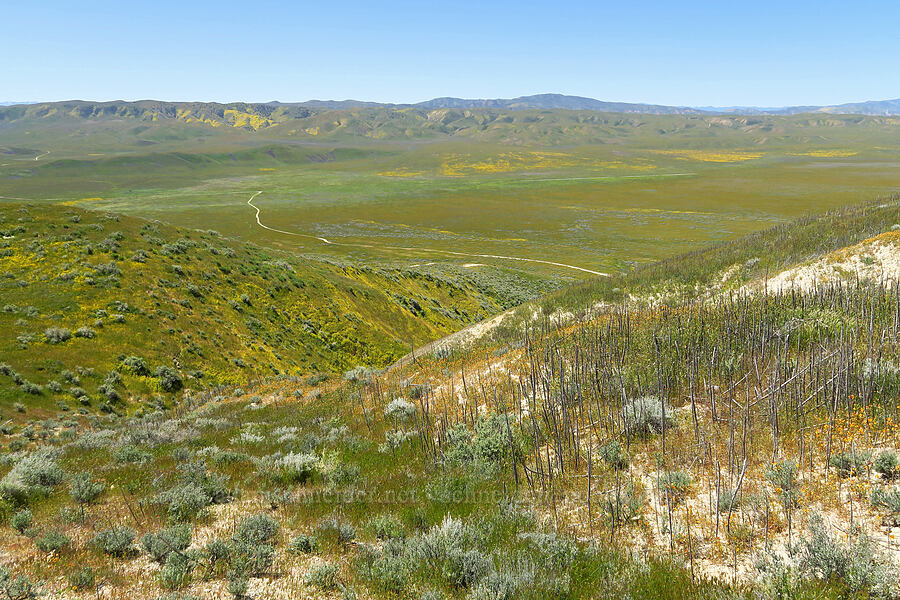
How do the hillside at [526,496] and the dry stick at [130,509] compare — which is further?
the dry stick at [130,509]

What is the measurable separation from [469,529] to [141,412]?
14890mm

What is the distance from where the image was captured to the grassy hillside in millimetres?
16875

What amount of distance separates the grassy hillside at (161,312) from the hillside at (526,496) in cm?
699

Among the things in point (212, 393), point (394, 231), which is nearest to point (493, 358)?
point (212, 393)

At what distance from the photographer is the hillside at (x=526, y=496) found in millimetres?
4984

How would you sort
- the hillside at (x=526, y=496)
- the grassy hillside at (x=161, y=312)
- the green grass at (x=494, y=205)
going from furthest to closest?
the green grass at (x=494, y=205) < the grassy hillside at (x=161, y=312) < the hillside at (x=526, y=496)

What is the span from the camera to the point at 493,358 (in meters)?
14.4

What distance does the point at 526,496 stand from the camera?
6.71 m

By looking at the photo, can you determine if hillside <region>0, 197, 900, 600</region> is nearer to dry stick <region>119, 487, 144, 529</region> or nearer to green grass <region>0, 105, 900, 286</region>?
dry stick <region>119, 487, 144, 529</region>

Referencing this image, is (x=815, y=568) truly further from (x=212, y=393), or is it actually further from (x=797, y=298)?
(x=212, y=393)

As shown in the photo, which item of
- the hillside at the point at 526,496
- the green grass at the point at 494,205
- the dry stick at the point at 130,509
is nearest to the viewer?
the hillside at the point at 526,496

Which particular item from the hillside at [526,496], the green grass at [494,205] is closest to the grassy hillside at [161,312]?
the hillside at [526,496]

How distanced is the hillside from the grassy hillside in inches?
275

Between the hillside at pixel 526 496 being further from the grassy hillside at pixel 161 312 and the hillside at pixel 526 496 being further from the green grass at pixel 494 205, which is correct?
the green grass at pixel 494 205
